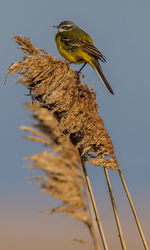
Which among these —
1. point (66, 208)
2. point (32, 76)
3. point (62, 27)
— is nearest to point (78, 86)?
point (32, 76)

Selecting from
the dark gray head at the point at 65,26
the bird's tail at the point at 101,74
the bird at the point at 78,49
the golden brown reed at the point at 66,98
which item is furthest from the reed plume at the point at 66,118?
the dark gray head at the point at 65,26

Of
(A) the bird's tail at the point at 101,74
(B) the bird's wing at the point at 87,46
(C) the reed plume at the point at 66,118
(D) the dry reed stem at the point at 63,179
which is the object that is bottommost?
(D) the dry reed stem at the point at 63,179

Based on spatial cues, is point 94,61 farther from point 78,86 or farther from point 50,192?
point 50,192

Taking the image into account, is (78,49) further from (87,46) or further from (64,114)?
(64,114)

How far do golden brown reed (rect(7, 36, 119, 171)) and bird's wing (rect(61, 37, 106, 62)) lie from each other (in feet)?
8.87

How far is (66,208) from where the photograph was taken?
3492 millimetres

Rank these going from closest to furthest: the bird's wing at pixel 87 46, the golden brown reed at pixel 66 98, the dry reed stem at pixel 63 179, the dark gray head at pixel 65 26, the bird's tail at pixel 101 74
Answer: the dry reed stem at pixel 63 179 → the golden brown reed at pixel 66 98 → the bird's tail at pixel 101 74 → the bird's wing at pixel 87 46 → the dark gray head at pixel 65 26

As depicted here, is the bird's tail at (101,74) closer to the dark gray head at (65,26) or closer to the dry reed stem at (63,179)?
the dark gray head at (65,26)

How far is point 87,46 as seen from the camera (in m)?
7.40

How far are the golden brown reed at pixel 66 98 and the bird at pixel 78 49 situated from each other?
2311 mm

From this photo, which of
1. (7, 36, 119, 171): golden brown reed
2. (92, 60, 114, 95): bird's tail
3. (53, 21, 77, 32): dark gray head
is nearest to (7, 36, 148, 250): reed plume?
→ (7, 36, 119, 171): golden brown reed

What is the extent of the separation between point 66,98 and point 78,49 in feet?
11.2

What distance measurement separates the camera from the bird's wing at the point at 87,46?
7.02 metres

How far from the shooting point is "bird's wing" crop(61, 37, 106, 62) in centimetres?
702
